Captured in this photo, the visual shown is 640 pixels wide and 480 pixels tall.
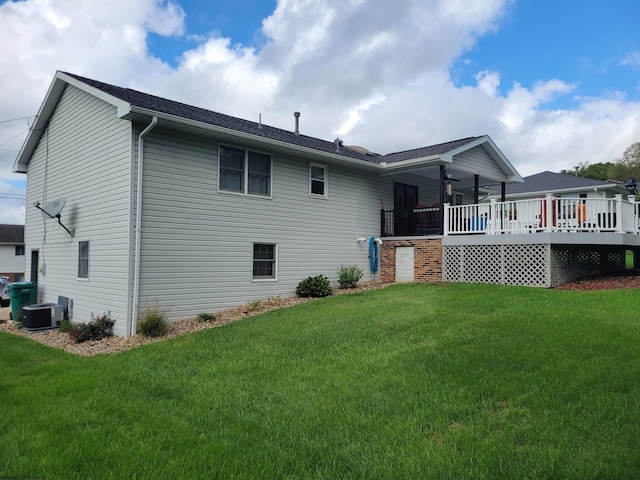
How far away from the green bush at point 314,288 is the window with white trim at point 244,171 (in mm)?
2649

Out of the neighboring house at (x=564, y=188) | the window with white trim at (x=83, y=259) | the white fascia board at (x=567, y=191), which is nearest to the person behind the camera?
the window with white trim at (x=83, y=259)

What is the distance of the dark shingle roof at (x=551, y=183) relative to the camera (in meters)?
26.5

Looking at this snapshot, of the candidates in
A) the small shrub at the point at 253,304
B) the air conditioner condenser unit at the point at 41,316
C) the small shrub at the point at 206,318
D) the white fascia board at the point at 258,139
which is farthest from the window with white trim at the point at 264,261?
the air conditioner condenser unit at the point at 41,316

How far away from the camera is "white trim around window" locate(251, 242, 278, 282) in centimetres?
1212

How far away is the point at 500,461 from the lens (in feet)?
10.3

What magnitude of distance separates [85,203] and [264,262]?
4.86 m

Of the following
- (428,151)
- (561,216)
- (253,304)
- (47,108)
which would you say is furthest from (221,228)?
(561,216)

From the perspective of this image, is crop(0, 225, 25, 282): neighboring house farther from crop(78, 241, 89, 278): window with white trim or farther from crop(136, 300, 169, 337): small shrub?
crop(136, 300, 169, 337): small shrub

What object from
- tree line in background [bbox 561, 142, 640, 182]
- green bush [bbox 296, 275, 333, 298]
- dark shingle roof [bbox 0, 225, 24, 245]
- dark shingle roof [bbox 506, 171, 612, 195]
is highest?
tree line in background [bbox 561, 142, 640, 182]

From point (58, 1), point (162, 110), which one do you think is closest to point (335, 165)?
point (162, 110)

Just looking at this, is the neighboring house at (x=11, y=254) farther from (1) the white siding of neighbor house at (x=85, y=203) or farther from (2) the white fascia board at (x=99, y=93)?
(2) the white fascia board at (x=99, y=93)

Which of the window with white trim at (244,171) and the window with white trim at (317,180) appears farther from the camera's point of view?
the window with white trim at (317,180)

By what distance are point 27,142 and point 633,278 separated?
18591mm

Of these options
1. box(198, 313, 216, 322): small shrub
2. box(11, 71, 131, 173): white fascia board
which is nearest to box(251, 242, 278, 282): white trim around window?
box(198, 313, 216, 322): small shrub
